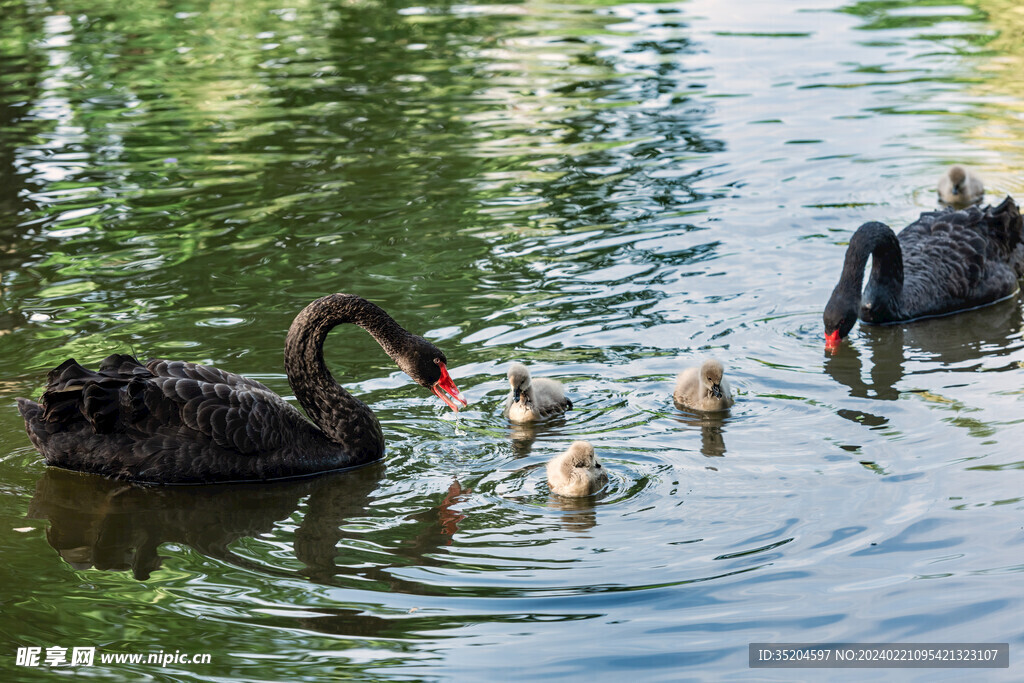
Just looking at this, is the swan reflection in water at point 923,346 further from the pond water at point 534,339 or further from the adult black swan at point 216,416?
the adult black swan at point 216,416

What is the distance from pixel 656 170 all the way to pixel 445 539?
710cm

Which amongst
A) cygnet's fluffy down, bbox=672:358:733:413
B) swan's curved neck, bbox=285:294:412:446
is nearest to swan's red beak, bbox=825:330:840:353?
cygnet's fluffy down, bbox=672:358:733:413

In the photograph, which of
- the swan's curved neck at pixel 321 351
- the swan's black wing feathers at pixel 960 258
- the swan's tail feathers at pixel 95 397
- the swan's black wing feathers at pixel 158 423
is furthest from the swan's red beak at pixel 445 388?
the swan's black wing feathers at pixel 960 258

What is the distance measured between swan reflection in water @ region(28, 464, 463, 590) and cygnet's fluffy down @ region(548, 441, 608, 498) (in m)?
0.57

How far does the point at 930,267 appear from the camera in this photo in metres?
9.50

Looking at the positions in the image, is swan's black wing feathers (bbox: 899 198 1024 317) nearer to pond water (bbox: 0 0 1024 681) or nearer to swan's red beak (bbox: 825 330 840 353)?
pond water (bbox: 0 0 1024 681)

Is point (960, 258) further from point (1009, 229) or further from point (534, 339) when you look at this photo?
point (534, 339)

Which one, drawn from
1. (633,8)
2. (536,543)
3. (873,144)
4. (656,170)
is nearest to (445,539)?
(536,543)

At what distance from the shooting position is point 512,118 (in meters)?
14.8

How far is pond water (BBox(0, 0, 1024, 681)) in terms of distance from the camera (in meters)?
5.41

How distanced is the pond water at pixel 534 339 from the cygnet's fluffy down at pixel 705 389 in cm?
13

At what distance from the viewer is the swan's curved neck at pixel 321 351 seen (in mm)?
7141

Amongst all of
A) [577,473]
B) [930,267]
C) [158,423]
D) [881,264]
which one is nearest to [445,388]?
[577,473]

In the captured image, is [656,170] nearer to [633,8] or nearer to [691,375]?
[691,375]
